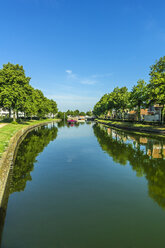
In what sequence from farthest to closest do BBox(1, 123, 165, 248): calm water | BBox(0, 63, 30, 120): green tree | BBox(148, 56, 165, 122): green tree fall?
BBox(0, 63, 30, 120): green tree → BBox(148, 56, 165, 122): green tree → BBox(1, 123, 165, 248): calm water

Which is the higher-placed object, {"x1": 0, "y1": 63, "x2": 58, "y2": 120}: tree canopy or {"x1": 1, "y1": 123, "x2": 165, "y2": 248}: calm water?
{"x1": 0, "y1": 63, "x2": 58, "y2": 120}: tree canopy

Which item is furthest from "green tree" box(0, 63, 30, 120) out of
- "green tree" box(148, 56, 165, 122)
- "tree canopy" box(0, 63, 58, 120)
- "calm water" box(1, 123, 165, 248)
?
"calm water" box(1, 123, 165, 248)

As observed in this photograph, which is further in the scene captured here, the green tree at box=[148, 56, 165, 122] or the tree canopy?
the tree canopy

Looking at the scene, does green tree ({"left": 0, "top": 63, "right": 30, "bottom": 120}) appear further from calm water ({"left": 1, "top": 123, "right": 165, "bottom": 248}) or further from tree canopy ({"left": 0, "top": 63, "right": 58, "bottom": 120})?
calm water ({"left": 1, "top": 123, "right": 165, "bottom": 248})

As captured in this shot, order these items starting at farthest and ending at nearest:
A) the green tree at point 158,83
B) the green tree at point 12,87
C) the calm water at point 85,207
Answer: the green tree at point 12,87 < the green tree at point 158,83 < the calm water at point 85,207

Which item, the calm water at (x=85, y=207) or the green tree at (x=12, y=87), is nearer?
the calm water at (x=85, y=207)

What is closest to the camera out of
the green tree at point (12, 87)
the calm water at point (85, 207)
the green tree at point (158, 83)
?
the calm water at point (85, 207)

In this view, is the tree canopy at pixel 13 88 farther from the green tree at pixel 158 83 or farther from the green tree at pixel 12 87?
the green tree at pixel 158 83

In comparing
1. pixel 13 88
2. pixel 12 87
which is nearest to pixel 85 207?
pixel 12 87

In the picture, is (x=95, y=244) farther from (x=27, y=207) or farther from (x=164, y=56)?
(x=164, y=56)

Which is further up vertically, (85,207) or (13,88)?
(13,88)

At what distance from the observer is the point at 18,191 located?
9367 mm

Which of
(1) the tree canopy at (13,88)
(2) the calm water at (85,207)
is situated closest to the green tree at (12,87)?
(1) the tree canopy at (13,88)

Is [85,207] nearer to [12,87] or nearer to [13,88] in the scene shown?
[12,87]
